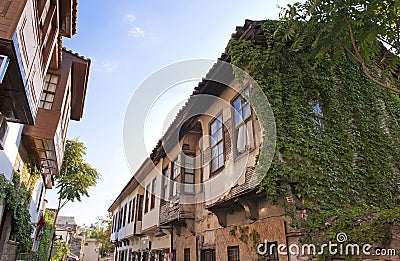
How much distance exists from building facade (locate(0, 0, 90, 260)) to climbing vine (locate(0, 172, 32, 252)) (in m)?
0.16

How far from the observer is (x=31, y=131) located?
7891 millimetres

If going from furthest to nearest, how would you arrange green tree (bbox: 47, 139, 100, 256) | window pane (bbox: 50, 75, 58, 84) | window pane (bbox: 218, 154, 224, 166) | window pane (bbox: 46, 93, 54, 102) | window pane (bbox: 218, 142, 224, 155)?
green tree (bbox: 47, 139, 100, 256) < window pane (bbox: 50, 75, 58, 84) < window pane (bbox: 46, 93, 54, 102) < window pane (bbox: 218, 142, 224, 155) < window pane (bbox: 218, 154, 224, 166)

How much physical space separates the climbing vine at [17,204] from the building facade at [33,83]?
0.54 ft

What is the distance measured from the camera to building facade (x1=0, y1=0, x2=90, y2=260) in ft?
14.7

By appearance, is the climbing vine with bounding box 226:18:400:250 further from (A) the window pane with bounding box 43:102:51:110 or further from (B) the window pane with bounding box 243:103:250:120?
(A) the window pane with bounding box 43:102:51:110

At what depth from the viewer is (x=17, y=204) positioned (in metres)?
7.47

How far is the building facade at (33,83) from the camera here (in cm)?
448

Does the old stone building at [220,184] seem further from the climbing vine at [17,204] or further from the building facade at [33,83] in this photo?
the climbing vine at [17,204]

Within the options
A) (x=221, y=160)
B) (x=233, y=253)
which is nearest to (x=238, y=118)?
(x=221, y=160)

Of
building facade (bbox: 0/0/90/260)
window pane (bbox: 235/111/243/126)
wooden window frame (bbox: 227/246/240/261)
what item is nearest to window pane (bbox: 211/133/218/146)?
window pane (bbox: 235/111/243/126)

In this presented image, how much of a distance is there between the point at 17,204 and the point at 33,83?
375cm

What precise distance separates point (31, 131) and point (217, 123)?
517 centimetres

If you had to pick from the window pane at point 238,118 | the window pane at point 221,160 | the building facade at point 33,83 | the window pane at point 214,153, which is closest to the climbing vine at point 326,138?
the window pane at point 238,118

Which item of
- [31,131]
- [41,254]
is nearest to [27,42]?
[31,131]
